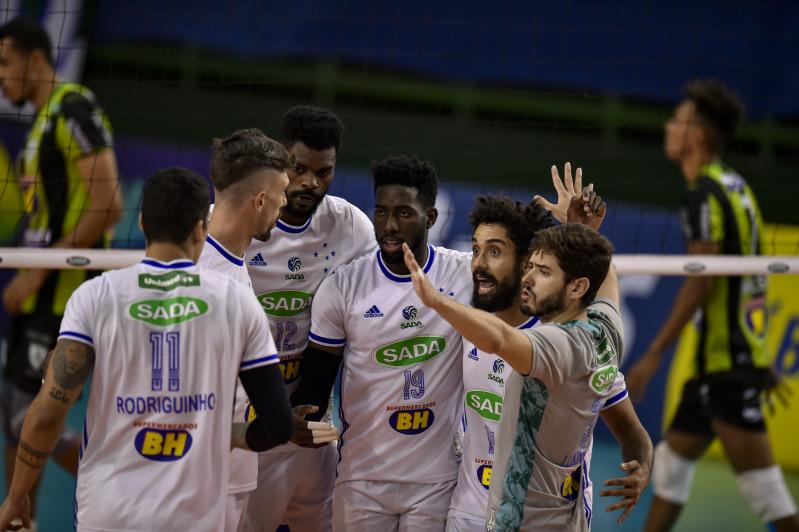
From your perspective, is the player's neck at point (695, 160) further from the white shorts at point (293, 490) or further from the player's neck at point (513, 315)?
the white shorts at point (293, 490)

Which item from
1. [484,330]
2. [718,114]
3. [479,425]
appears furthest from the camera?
[718,114]

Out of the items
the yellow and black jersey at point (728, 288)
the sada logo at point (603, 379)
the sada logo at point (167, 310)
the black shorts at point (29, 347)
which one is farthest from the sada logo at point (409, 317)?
the yellow and black jersey at point (728, 288)

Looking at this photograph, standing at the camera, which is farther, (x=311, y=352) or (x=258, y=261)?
(x=258, y=261)

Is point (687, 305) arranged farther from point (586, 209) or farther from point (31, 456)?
point (31, 456)

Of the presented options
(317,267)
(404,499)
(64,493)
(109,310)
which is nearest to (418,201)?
(317,267)

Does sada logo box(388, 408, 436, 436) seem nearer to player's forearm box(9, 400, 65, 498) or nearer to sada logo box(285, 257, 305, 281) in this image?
sada logo box(285, 257, 305, 281)

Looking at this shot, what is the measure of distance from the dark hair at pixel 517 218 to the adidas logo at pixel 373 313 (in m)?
0.60

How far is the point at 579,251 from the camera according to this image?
3.86m

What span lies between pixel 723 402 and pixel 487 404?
10.3 ft

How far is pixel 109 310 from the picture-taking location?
360 cm

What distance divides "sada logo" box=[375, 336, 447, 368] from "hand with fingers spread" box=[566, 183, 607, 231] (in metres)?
0.80

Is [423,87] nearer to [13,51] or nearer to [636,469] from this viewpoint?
[13,51]

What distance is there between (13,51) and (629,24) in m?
6.87

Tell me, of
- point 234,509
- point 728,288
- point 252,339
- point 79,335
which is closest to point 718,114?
point 728,288
